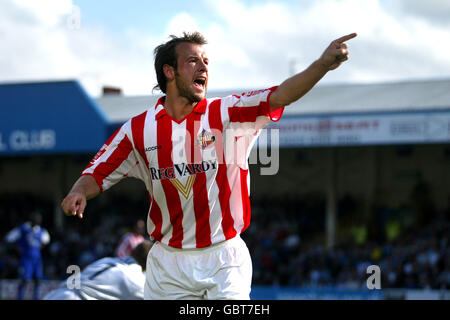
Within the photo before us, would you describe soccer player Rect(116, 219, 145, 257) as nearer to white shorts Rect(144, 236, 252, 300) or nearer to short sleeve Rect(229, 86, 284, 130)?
white shorts Rect(144, 236, 252, 300)

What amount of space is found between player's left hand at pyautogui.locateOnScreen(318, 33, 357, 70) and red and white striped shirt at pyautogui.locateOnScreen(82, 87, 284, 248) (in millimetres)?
553

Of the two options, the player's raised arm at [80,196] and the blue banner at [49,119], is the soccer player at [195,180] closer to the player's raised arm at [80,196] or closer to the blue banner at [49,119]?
the player's raised arm at [80,196]

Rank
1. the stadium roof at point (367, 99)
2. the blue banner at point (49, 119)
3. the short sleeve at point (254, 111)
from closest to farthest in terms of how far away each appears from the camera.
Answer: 1. the short sleeve at point (254, 111)
2. the stadium roof at point (367, 99)
3. the blue banner at point (49, 119)

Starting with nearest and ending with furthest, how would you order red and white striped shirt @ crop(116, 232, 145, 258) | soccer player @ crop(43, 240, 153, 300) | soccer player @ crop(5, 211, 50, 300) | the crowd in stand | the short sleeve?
1. the short sleeve
2. soccer player @ crop(43, 240, 153, 300)
3. red and white striped shirt @ crop(116, 232, 145, 258)
4. the crowd in stand
5. soccer player @ crop(5, 211, 50, 300)

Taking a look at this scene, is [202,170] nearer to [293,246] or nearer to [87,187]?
[87,187]

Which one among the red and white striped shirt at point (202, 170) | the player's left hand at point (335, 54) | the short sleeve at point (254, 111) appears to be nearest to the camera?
the player's left hand at point (335, 54)

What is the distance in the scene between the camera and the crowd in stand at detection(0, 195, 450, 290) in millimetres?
16234

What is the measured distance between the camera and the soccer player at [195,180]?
4047 mm

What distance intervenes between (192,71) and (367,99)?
18.1 metres

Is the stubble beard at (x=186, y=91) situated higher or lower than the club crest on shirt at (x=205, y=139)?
higher

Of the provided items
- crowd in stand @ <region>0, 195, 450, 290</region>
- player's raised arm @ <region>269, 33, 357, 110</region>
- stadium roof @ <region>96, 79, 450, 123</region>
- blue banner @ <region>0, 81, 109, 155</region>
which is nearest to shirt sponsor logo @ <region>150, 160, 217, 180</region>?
player's raised arm @ <region>269, 33, 357, 110</region>

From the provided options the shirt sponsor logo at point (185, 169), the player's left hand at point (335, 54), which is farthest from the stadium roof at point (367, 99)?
the player's left hand at point (335, 54)

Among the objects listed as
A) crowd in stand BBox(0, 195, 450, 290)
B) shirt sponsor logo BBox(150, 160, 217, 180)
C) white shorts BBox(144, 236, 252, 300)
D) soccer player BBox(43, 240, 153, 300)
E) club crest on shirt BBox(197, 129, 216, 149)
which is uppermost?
club crest on shirt BBox(197, 129, 216, 149)

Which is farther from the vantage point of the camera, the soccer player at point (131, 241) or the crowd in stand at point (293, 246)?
the crowd in stand at point (293, 246)
